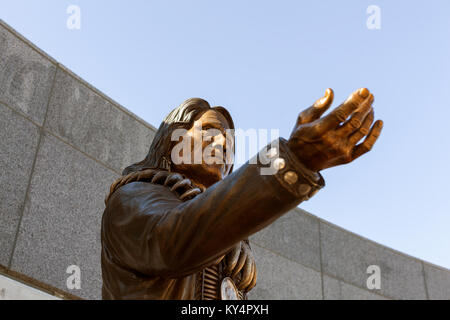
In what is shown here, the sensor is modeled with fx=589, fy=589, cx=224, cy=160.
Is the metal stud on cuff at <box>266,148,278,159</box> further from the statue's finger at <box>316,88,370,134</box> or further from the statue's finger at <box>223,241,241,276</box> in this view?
the statue's finger at <box>223,241,241,276</box>

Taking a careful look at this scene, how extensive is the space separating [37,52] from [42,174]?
1.15 metres

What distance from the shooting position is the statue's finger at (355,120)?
163cm

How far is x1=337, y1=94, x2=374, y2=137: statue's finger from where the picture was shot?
1.63 m

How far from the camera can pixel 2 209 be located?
448 cm

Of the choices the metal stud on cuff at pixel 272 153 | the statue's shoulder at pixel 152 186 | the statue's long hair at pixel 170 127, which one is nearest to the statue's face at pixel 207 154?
the statue's long hair at pixel 170 127

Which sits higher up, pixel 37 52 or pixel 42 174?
pixel 37 52

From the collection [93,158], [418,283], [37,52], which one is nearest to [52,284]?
[93,158]

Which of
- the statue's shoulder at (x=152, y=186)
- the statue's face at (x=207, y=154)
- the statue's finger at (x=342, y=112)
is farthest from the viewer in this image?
the statue's face at (x=207, y=154)

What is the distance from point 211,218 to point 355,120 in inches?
20.0

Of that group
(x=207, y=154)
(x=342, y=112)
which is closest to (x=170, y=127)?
(x=207, y=154)

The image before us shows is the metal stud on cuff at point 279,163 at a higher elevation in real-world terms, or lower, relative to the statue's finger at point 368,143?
lower

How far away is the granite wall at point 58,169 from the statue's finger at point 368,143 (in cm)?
345

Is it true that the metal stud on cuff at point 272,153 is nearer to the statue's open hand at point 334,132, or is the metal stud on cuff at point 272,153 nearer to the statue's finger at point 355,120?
the statue's open hand at point 334,132
